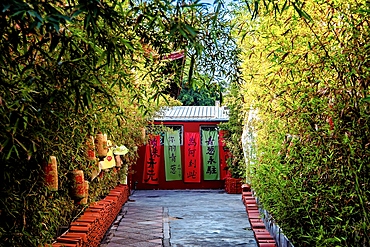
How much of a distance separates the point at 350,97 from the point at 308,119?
60cm

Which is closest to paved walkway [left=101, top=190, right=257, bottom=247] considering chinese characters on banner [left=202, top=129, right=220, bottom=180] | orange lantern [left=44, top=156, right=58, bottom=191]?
chinese characters on banner [left=202, top=129, right=220, bottom=180]

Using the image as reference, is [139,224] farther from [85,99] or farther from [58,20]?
[58,20]

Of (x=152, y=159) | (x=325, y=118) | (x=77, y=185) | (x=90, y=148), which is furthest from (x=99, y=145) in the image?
(x=152, y=159)

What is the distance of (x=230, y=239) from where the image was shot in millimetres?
5828

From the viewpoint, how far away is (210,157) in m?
12.2

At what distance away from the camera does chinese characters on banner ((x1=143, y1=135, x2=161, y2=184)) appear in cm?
1220

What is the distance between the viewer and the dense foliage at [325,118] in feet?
6.97

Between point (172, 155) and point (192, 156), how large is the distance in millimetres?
Result: 478

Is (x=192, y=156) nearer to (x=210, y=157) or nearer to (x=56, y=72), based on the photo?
(x=210, y=157)

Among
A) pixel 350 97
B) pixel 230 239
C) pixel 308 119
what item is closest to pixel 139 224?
pixel 230 239

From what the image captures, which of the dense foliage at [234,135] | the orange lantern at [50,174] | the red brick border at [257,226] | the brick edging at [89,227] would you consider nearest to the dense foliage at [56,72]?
the orange lantern at [50,174]

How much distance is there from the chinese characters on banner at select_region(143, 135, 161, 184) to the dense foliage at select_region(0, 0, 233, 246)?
8591 millimetres

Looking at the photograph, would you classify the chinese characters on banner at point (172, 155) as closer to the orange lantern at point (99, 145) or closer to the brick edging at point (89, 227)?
the brick edging at point (89, 227)

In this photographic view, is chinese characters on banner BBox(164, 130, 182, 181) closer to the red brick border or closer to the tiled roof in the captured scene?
the tiled roof
